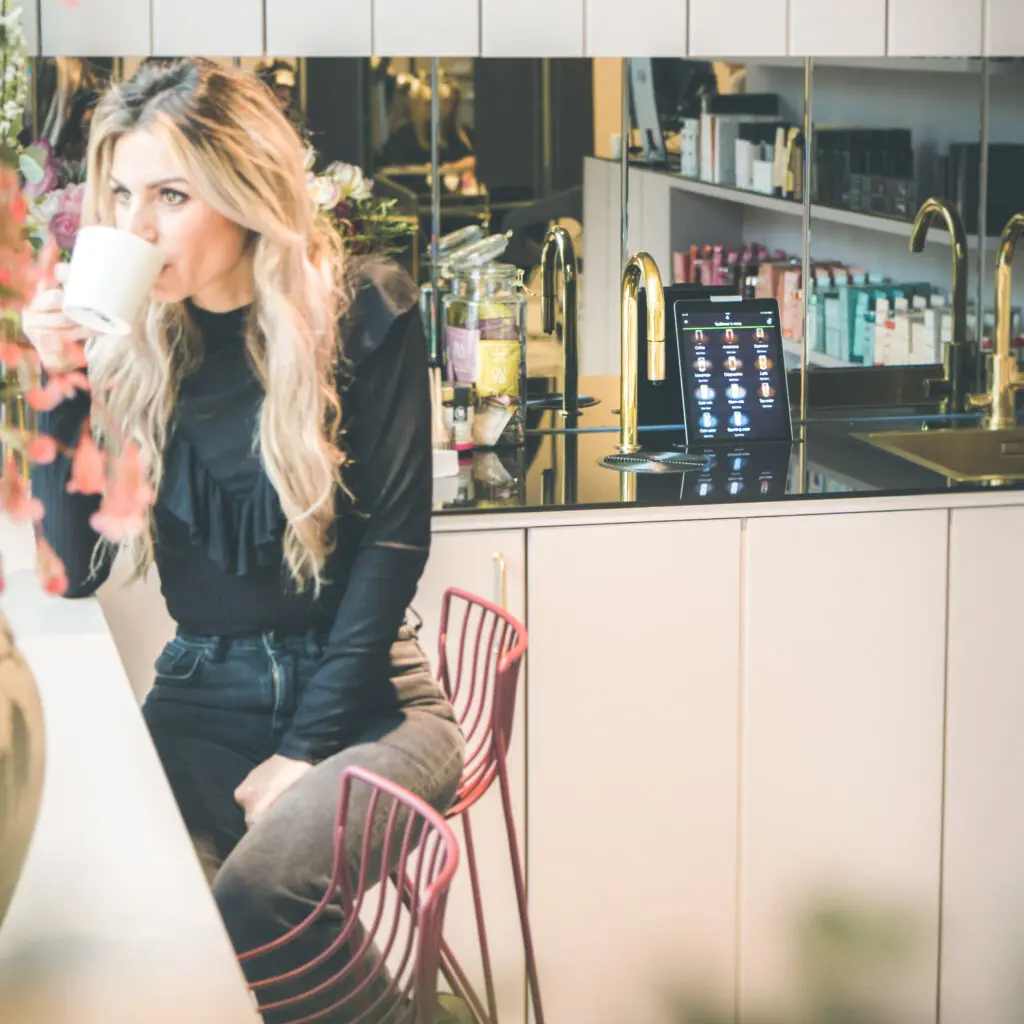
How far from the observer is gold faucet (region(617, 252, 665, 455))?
263cm

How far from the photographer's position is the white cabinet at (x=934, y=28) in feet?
9.78

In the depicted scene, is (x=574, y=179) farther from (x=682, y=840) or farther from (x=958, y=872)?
(x=958, y=872)

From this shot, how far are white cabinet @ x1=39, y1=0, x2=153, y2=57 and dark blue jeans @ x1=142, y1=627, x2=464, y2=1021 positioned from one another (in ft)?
4.01

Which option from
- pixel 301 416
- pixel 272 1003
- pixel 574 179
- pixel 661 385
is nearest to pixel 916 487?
pixel 661 385

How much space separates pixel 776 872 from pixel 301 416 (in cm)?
121

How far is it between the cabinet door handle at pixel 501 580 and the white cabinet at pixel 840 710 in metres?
0.38

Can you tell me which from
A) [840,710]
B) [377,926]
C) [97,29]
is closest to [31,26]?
[97,29]

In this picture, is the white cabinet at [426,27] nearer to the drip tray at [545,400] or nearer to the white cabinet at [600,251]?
the white cabinet at [600,251]

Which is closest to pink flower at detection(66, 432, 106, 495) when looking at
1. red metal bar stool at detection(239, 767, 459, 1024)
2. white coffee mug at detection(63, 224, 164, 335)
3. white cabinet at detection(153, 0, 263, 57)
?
red metal bar stool at detection(239, 767, 459, 1024)

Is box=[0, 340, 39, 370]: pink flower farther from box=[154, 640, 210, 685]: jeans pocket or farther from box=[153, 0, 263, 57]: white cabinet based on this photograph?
box=[153, 0, 263, 57]: white cabinet

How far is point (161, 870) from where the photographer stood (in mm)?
1093

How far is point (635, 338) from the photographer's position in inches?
108

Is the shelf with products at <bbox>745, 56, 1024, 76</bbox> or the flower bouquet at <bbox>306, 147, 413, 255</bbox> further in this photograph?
the shelf with products at <bbox>745, 56, 1024, 76</bbox>

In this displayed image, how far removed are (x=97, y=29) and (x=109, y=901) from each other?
201 centimetres
